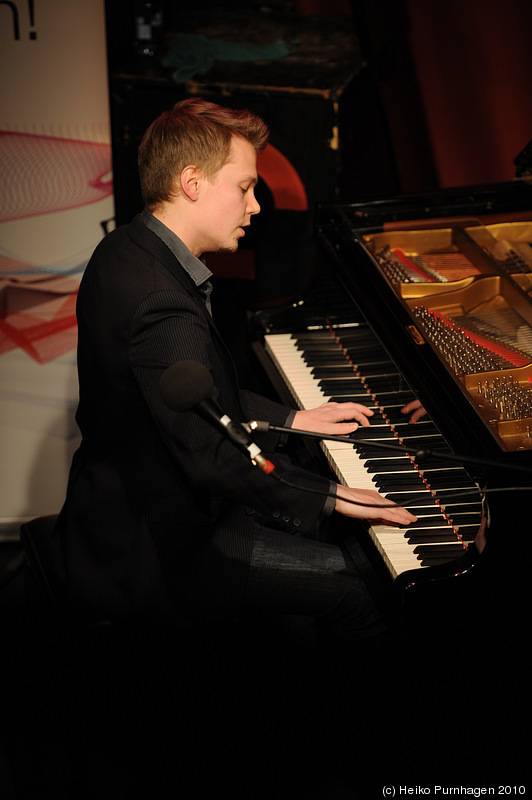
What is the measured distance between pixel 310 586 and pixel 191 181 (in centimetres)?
108

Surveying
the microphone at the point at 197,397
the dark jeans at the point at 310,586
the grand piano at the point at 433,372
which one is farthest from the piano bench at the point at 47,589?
the microphone at the point at 197,397

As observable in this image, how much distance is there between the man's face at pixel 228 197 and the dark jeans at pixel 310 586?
81cm

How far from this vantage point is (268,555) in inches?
75.9

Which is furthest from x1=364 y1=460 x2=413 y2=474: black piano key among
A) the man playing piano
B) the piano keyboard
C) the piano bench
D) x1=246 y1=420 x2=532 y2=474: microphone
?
the piano bench

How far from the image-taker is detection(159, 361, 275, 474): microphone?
1268 mm

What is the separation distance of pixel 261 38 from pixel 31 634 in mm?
2778

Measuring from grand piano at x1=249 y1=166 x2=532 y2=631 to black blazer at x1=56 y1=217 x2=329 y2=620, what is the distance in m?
0.29

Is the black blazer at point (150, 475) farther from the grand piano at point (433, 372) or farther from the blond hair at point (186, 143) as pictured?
the grand piano at point (433, 372)

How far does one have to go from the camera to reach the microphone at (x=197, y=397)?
4.16ft

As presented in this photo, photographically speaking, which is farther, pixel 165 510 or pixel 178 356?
pixel 165 510

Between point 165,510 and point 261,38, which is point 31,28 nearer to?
point 261,38

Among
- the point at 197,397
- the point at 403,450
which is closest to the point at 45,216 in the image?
the point at 197,397

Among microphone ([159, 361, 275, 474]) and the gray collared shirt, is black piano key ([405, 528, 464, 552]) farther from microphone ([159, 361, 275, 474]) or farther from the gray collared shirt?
the gray collared shirt

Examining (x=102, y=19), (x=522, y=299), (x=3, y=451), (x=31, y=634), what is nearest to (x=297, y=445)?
(x=522, y=299)
